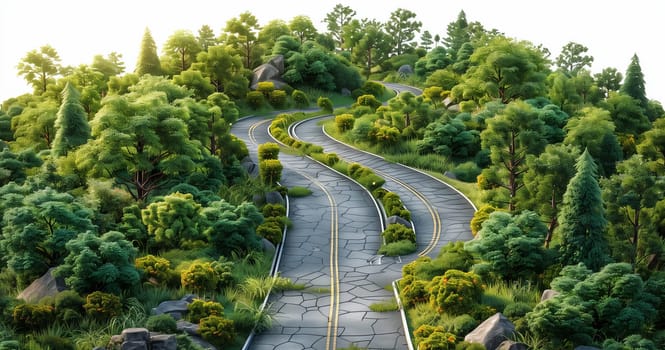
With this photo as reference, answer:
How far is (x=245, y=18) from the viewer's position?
67.5m

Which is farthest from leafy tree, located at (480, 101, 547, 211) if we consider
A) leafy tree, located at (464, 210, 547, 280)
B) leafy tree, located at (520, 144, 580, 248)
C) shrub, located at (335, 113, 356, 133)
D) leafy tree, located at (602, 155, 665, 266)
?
shrub, located at (335, 113, 356, 133)

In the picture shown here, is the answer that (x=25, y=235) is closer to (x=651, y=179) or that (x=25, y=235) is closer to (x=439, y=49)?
(x=651, y=179)

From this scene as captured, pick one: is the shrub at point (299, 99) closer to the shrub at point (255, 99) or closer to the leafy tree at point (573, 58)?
the shrub at point (255, 99)

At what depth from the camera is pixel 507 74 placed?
4884 cm

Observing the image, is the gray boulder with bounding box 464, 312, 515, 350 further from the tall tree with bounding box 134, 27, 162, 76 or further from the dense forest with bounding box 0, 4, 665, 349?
the tall tree with bounding box 134, 27, 162, 76

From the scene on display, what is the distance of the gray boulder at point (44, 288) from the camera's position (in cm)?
2248

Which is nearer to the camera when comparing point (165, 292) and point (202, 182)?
point (165, 292)

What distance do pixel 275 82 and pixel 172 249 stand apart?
126 feet

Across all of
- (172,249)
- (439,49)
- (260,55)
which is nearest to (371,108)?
(260,55)

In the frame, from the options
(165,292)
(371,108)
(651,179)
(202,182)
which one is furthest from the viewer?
(371,108)

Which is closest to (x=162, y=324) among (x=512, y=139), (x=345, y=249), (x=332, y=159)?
(x=345, y=249)

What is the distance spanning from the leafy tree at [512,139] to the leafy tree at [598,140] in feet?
9.83

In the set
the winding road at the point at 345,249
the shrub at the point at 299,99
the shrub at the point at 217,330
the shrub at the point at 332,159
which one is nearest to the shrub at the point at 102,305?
the shrub at the point at 217,330

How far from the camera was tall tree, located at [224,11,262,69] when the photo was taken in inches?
2655
